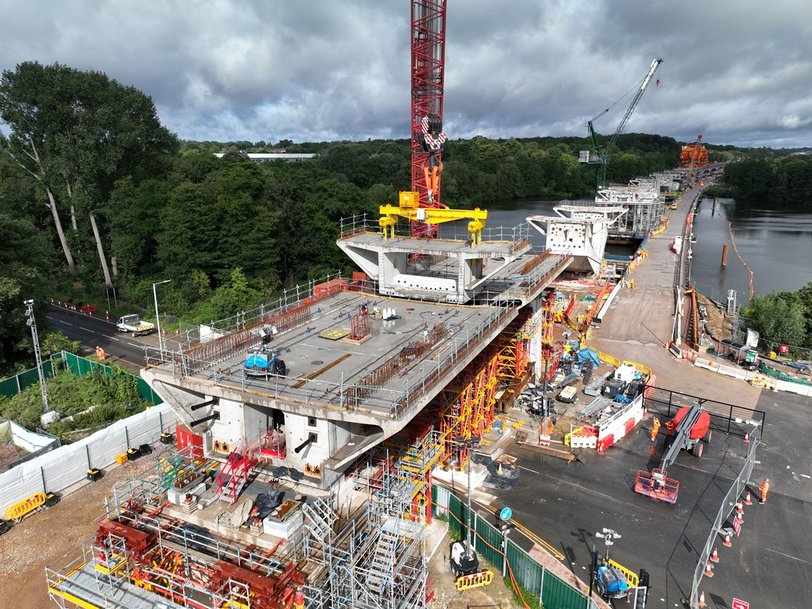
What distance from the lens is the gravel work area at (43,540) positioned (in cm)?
1978

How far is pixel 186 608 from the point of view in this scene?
1628cm

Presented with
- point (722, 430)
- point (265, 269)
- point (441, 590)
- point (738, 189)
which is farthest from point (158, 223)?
point (738, 189)

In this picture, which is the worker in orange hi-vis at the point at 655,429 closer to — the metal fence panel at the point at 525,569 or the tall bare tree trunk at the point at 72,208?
the metal fence panel at the point at 525,569

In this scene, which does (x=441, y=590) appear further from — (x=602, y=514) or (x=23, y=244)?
(x=23, y=244)

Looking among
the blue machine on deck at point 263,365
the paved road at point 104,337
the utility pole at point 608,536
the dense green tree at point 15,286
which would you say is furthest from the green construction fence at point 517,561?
the dense green tree at point 15,286

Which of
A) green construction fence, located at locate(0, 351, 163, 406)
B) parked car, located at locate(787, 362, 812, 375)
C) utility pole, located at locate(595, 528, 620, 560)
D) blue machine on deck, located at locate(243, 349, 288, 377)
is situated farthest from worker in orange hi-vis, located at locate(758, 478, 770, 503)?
green construction fence, located at locate(0, 351, 163, 406)

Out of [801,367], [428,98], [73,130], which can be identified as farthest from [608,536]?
[73,130]

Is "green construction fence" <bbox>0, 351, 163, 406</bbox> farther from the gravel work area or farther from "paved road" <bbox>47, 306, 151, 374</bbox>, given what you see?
the gravel work area

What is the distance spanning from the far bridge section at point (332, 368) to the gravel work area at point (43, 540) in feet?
12.8

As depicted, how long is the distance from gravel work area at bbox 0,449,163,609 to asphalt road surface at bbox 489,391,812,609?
1761 centimetres

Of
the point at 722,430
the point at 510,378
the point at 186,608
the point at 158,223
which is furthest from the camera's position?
the point at 158,223

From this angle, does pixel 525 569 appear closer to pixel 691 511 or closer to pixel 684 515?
pixel 684 515

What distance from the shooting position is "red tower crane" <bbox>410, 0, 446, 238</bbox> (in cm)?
4219

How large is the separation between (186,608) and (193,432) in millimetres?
6104
